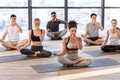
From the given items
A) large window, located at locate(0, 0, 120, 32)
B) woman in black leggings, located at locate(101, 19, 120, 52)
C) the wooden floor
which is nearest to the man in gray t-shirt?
woman in black leggings, located at locate(101, 19, 120, 52)

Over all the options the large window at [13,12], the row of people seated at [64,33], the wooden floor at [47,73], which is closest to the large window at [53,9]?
the large window at [13,12]

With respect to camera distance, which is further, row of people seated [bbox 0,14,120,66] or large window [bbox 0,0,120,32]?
large window [bbox 0,0,120,32]

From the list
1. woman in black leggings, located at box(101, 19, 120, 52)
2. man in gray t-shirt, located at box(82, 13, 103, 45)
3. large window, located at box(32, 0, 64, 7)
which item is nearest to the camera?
woman in black leggings, located at box(101, 19, 120, 52)

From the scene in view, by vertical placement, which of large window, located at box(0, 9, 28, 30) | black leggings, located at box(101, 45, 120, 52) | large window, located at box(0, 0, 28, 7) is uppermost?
large window, located at box(0, 0, 28, 7)

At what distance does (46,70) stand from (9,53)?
188cm

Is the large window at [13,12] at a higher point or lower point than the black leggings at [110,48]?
higher

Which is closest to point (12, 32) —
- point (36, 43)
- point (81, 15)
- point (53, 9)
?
point (36, 43)

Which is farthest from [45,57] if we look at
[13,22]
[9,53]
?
[13,22]

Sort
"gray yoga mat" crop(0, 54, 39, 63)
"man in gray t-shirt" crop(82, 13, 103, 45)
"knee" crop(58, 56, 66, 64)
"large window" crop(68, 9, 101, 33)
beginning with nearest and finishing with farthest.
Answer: "knee" crop(58, 56, 66, 64)
"gray yoga mat" crop(0, 54, 39, 63)
"man in gray t-shirt" crop(82, 13, 103, 45)
"large window" crop(68, 9, 101, 33)

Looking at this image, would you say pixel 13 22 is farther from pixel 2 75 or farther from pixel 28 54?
pixel 2 75

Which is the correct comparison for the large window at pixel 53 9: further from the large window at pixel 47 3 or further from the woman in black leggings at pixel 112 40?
the woman in black leggings at pixel 112 40

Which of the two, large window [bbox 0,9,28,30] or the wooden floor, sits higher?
large window [bbox 0,9,28,30]

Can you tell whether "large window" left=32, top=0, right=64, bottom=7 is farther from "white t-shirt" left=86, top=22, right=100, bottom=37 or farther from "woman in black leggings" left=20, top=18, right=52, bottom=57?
"woman in black leggings" left=20, top=18, right=52, bottom=57

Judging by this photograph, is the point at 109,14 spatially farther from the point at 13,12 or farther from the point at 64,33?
the point at 13,12
